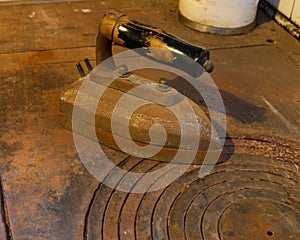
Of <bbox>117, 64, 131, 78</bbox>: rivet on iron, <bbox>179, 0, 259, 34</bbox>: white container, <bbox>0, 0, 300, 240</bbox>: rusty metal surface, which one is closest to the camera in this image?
<bbox>0, 0, 300, 240</bbox>: rusty metal surface

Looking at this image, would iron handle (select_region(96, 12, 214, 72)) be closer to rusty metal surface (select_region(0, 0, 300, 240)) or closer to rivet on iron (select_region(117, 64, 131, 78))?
rivet on iron (select_region(117, 64, 131, 78))

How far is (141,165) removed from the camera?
2.48 ft

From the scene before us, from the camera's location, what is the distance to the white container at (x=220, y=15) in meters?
1.21

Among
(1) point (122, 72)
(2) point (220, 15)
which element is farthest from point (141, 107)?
(2) point (220, 15)

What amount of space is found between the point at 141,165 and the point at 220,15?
654 mm

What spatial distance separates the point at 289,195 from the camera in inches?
28.3

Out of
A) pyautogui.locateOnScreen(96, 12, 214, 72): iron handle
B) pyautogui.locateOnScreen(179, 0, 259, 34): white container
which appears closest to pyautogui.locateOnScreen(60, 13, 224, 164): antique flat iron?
pyautogui.locateOnScreen(96, 12, 214, 72): iron handle

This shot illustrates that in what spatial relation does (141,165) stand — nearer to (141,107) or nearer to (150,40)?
(141,107)

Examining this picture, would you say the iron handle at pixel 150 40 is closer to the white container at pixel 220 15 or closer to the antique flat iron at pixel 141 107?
→ the antique flat iron at pixel 141 107

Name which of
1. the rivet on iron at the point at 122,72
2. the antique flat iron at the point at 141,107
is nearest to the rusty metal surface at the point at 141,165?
the antique flat iron at the point at 141,107

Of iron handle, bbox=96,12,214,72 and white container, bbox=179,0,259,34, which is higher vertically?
iron handle, bbox=96,12,214,72

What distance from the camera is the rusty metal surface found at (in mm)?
655

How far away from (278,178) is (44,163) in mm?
427

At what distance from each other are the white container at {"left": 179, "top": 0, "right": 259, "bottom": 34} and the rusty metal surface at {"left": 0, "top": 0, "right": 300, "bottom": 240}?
0.11m
